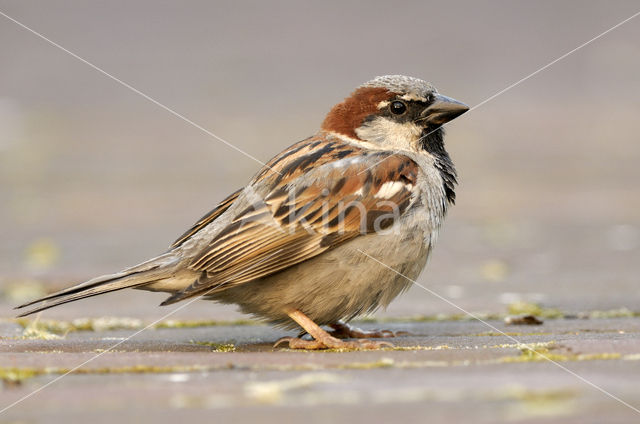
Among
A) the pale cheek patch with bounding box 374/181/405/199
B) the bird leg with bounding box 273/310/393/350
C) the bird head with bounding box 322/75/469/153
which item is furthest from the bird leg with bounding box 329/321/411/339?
the bird head with bounding box 322/75/469/153

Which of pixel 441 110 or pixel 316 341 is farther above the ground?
pixel 441 110

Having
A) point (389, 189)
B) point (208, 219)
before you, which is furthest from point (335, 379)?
point (208, 219)

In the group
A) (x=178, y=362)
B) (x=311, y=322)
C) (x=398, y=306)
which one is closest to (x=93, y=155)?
(x=398, y=306)

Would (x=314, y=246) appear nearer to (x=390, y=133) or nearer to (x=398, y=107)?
(x=390, y=133)

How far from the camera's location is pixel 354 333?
4742mm

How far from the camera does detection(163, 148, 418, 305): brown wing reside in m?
4.31

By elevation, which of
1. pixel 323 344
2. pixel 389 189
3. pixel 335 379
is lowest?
pixel 335 379

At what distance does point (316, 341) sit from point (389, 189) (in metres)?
0.79

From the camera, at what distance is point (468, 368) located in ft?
10.2

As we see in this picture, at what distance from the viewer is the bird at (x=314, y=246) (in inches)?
170

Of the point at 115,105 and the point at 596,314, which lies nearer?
the point at 596,314

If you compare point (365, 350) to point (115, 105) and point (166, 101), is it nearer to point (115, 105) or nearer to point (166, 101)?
point (166, 101)

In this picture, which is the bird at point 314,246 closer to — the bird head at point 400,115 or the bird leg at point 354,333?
the bird leg at point 354,333

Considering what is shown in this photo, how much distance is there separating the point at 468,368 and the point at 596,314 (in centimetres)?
189
